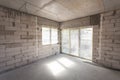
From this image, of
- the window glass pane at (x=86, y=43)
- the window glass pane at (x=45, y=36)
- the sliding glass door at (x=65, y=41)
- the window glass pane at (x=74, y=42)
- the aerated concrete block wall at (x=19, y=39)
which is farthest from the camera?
the sliding glass door at (x=65, y=41)

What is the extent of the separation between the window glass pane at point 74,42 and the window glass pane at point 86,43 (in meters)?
0.33

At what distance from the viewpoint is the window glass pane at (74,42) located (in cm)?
439

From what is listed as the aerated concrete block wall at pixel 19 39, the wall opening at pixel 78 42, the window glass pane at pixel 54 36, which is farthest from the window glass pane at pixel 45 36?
the wall opening at pixel 78 42

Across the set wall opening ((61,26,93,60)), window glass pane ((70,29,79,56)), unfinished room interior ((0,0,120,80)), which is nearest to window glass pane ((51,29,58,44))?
unfinished room interior ((0,0,120,80))

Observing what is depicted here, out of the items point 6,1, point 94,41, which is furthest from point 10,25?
point 94,41

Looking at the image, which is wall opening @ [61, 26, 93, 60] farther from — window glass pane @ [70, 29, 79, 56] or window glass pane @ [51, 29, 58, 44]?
window glass pane @ [51, 29, 58, 44]

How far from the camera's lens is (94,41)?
349 centimetres

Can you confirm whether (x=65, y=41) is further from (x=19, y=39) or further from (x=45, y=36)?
(x=19, y=39)

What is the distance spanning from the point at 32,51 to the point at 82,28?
3.11m

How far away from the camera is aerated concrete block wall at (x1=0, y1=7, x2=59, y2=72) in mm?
2641

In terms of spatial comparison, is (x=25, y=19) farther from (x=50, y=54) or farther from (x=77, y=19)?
(x=77, y=19)

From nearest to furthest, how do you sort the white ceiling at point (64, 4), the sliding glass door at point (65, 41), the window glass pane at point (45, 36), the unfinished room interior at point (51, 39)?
the white ceiling at point (64, 4)
the unfinished room interior at point (51, 39)
the window glass pane at point (45, 36)
the sliding glass door at point (65, 41)

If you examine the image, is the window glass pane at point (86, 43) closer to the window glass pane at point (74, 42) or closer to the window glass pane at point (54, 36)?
the window glass pane at point (74, 42)

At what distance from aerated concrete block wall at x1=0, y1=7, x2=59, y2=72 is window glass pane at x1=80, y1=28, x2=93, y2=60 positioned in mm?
2375
